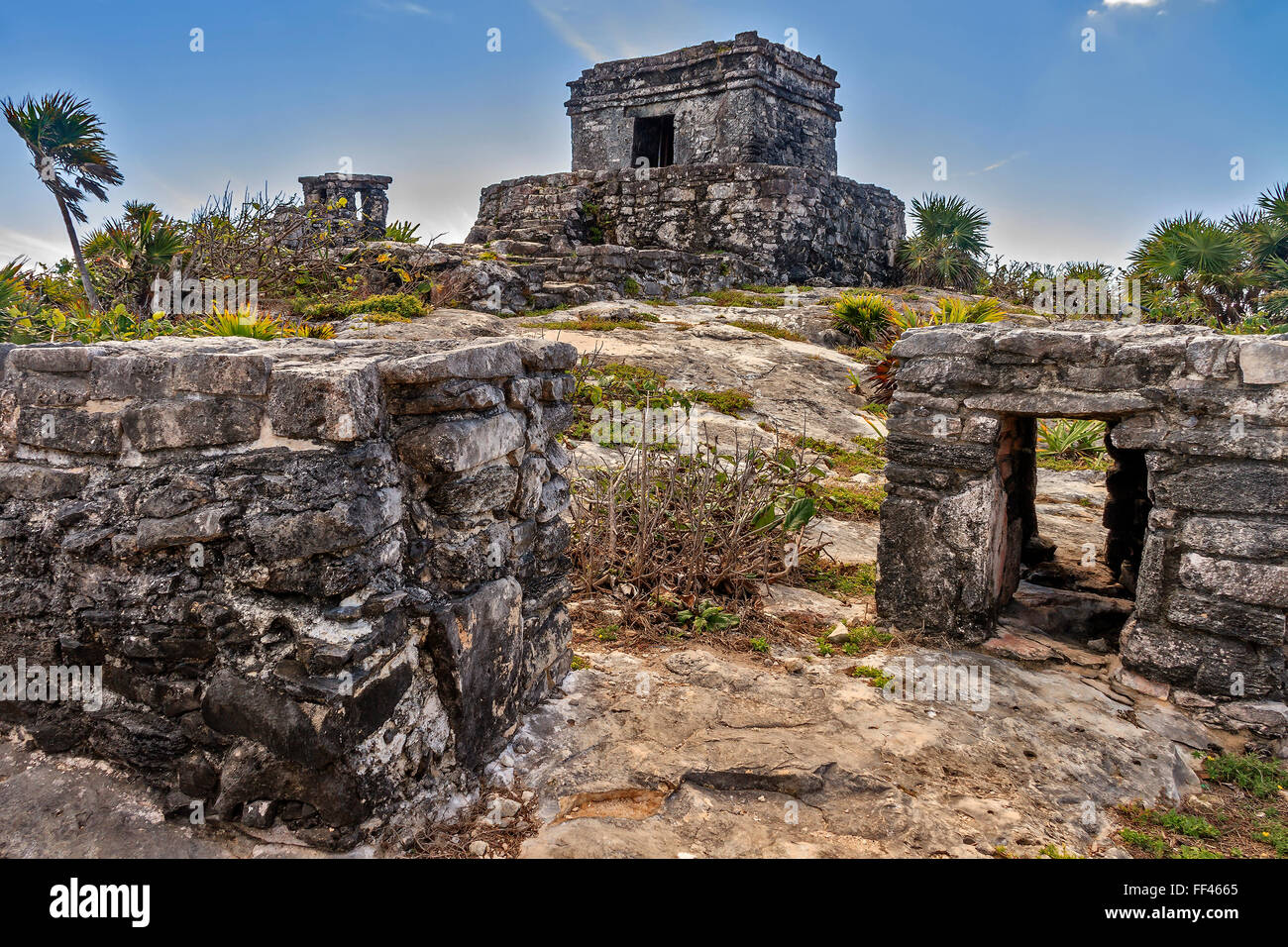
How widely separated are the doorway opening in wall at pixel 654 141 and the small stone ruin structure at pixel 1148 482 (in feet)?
43.3

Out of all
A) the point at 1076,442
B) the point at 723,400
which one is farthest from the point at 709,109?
the point at 1076,442

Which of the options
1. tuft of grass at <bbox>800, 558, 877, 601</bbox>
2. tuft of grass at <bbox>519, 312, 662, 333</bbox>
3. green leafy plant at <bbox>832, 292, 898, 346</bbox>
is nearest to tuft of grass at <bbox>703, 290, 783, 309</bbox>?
green leafy plant at <bbox>832, 292, 898, 346</bbox>

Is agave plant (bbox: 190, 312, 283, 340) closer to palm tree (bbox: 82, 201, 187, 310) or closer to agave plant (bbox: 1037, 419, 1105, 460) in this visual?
palm tree (bbox: 82, 201, 187, 310)

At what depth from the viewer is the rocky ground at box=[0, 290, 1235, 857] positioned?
8.36ft

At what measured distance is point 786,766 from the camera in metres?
3.13

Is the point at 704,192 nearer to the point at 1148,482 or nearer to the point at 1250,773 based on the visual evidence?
the point at 1148,482

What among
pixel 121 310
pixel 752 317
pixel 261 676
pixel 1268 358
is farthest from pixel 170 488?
pixel 752 317

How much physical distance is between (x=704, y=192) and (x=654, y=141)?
347 cm

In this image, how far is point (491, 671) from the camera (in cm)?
295

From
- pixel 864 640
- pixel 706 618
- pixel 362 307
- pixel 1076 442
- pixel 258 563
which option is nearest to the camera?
pixel 258 563

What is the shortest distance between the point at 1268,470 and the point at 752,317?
8.51 meters

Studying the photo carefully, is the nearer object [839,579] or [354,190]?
[839,579]

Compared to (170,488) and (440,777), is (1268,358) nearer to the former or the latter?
(440,777)

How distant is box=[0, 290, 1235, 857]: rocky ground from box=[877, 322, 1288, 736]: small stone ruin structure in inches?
9.9
